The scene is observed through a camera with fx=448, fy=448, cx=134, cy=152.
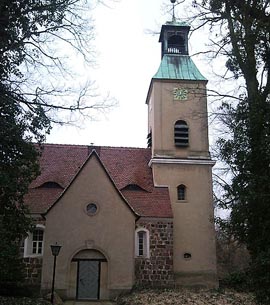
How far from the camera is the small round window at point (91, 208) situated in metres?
22.5

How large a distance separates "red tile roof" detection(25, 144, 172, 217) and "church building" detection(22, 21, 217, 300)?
59 millimetres

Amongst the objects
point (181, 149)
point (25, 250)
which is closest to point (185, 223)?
point (181, 149)

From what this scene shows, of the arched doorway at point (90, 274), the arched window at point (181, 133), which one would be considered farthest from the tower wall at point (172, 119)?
the arched doorway at point (90, 274)

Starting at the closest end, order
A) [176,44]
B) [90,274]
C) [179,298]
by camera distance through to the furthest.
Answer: [179,298] < [90,274] < [176,44]

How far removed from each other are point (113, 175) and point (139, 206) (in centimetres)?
271

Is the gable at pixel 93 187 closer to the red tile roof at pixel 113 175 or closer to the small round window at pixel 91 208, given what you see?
the small round window at pixel 91 208

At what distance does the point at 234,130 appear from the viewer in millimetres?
13664

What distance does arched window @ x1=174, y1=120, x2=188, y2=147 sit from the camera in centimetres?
2697

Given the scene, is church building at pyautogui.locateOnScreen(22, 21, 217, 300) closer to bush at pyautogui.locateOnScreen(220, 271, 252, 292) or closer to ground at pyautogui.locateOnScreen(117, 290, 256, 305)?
bush at pyautogui.locateOnScreen(220, 271, 252, 292)

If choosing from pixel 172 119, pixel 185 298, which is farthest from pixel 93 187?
pixel 172 119

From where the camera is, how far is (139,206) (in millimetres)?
24922

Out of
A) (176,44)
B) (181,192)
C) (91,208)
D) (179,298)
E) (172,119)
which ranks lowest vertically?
(179,298)

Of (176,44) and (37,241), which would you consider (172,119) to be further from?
(37,241)

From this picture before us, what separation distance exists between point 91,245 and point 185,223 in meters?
5.87
